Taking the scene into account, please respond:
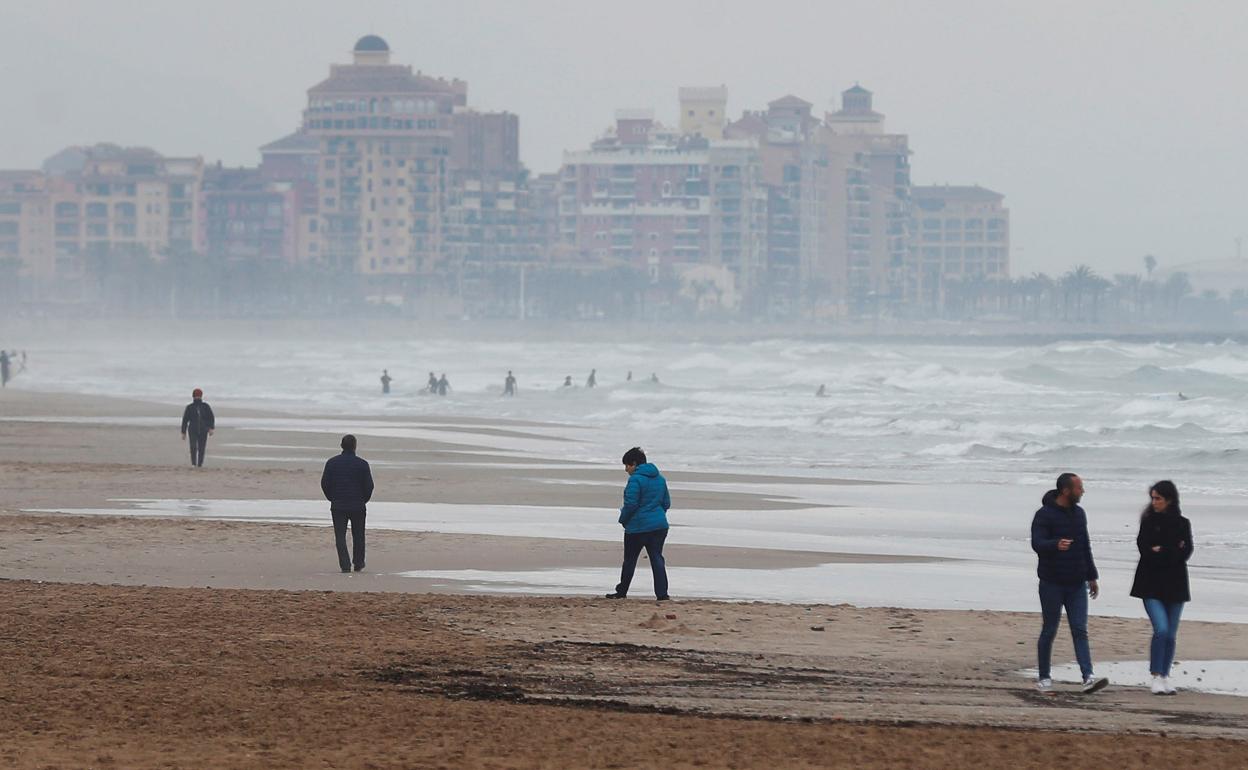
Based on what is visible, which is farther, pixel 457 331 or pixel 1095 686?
→ pixel 457 331

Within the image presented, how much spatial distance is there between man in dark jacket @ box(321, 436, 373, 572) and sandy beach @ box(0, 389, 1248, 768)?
24 cm

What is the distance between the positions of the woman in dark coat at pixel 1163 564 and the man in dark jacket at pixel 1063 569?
296mm

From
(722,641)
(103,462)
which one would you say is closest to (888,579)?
(722,641)

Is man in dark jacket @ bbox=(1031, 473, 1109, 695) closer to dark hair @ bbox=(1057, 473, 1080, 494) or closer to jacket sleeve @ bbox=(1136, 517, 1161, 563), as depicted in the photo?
dark hair @ bbox=(1057, 473, 1080, 494)

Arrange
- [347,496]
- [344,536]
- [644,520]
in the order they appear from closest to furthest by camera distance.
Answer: [644,520]
[347,496]
[344,536]

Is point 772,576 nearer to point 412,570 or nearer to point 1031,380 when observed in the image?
point 412,570

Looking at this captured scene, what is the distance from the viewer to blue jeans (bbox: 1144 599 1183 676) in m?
10.1

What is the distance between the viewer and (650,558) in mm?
13523

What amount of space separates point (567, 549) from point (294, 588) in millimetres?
3994

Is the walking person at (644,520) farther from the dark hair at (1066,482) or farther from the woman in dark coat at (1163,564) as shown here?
the woman in dark coat at (1163,564)

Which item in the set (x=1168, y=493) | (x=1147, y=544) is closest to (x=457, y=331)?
(x=1147, y=544)

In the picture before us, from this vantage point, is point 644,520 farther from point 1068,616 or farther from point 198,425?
point 198,425

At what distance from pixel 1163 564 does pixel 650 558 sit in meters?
4.32

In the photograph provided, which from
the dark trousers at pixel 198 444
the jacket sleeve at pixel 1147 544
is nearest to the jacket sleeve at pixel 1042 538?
the jacket sleeve at pixel 1147 544
